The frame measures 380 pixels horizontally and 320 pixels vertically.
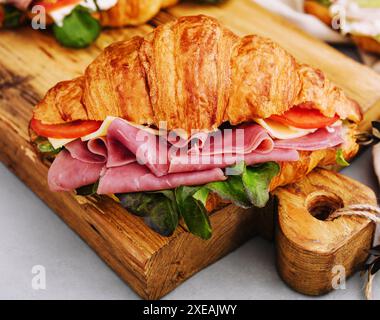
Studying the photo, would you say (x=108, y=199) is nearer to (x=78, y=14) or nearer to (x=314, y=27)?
(x=78, y=14)

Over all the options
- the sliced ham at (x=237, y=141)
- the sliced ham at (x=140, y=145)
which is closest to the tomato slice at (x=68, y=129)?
the sliced ham at (x=140, y=145)

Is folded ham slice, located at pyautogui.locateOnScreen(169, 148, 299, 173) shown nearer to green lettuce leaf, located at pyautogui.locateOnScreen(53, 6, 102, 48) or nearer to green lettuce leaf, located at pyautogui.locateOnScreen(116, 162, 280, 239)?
green lettuce leaf, located at pyautogui.locateOnScreen(116, 162, 280, 239)

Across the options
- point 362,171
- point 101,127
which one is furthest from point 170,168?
point 362,171

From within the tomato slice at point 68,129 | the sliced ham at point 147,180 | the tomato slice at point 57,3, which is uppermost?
the tomato slice at point 57,3

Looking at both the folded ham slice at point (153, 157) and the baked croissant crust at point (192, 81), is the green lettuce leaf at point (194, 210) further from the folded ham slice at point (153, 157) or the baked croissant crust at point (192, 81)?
the baked croissant crust at point (192, 81)
